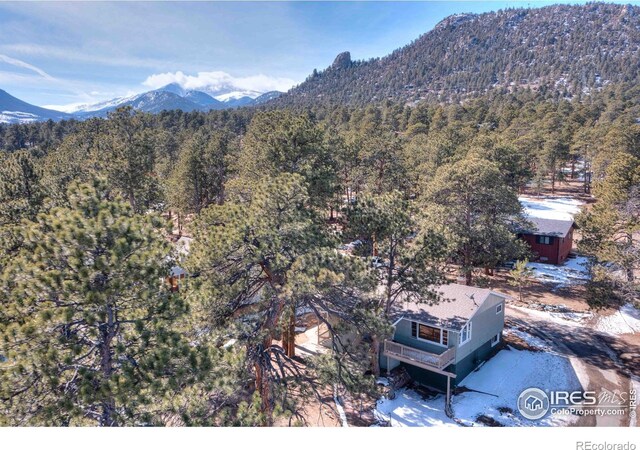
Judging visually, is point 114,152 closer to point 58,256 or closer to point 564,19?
point 58,256

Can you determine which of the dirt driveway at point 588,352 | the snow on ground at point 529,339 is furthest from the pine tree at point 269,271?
the snow on ground at point 529,339

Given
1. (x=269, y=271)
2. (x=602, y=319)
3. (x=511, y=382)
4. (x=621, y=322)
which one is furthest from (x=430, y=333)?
(x=621, y=322)

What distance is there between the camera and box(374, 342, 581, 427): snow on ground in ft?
41.3

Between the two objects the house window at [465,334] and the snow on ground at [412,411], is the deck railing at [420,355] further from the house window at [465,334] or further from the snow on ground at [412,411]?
the snow on ground at [412,411]

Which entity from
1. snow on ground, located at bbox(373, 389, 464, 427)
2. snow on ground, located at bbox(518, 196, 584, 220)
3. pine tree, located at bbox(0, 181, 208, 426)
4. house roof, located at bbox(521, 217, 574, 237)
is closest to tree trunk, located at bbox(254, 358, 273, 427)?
pine tree, located at bbox(0, 181, 208, 426)

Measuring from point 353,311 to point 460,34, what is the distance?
224m

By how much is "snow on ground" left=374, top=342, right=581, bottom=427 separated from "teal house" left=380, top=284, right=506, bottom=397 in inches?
27.0

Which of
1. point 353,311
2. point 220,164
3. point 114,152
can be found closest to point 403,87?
point 220,164

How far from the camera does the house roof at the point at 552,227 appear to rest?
27.3 metres

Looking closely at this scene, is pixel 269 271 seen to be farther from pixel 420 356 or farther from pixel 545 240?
pixel 545 240

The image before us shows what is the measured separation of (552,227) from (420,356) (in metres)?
19.5

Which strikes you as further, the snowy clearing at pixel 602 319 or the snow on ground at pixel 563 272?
the snow on ground at pixel 563 272

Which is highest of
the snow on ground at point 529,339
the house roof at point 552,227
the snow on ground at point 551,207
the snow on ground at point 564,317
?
the snow on ground at point 551,207

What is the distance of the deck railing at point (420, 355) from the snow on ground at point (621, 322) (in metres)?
9.80
